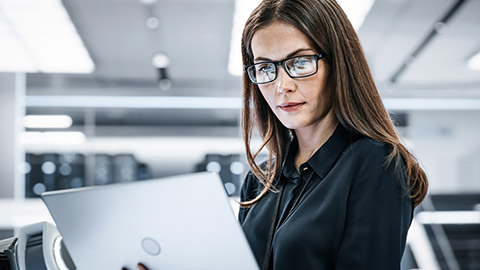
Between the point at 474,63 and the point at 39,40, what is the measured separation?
4.31m

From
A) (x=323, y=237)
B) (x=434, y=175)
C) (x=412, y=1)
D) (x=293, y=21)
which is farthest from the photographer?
(x=434, y=175)

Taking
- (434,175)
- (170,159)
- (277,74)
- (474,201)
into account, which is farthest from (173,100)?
(277,74)

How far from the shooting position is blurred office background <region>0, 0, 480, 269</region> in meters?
5.60

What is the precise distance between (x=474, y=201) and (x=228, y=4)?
4.02 m

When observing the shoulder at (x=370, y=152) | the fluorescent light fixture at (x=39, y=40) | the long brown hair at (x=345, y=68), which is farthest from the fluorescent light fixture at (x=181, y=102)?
the shoulder at (x=370, y=152)

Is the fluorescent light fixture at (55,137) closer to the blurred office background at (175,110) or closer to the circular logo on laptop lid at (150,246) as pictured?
the blurred office background at (175,110)

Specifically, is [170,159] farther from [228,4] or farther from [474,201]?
[474,201]

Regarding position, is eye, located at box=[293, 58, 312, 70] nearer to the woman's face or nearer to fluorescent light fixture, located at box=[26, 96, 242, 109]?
the woman's face

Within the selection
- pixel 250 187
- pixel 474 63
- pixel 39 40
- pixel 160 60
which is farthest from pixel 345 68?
pixel 474 63

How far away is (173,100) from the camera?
23.1ft

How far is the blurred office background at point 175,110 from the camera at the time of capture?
5.60 metres

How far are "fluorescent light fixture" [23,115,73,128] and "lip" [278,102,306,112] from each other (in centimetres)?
588

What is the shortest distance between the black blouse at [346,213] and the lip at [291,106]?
4.0 inches

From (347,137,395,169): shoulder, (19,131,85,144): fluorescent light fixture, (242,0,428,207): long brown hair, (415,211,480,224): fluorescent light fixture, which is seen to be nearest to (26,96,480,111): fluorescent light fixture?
(19,131,85,144): fluorescent light fixture
